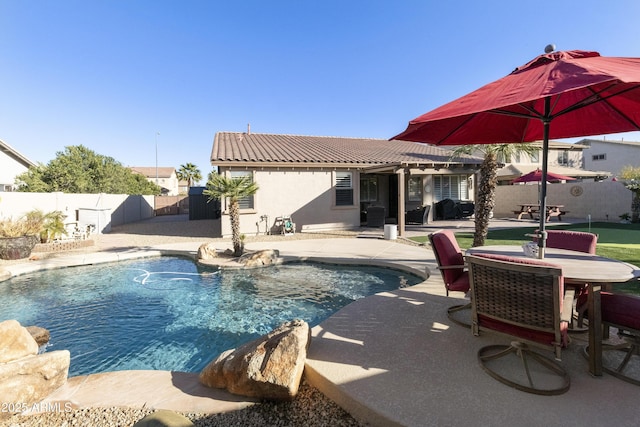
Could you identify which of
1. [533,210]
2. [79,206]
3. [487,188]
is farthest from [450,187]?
[79,206]

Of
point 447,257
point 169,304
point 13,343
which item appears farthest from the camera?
point 169,304

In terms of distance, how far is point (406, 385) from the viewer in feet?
8.68

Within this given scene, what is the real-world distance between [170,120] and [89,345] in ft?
75.4

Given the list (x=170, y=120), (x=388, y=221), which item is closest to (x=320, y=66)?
(x=388, y=221)

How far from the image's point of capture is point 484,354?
3.16 meters

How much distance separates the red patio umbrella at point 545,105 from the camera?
2.42 metres

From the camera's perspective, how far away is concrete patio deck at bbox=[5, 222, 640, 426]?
2.30 metres

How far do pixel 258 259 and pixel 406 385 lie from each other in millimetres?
6709

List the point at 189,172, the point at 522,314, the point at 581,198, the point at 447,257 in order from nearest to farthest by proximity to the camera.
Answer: the point at 522,314, the point at 447,257, the point at 581,198, the point at 189,172

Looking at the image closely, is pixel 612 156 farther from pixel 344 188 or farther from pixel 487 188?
pixel 487 188

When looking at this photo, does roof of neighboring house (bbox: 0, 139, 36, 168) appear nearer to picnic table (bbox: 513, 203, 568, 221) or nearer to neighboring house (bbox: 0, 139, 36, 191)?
neighboring house (bbox: 0, 139, 36, 191)

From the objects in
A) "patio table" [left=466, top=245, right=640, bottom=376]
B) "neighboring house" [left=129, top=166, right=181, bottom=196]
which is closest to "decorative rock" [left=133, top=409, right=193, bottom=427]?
"patio table" [left=466, top=245, right=640, bottom=376]

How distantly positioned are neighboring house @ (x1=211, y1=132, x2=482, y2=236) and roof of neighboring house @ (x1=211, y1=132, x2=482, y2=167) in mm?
46

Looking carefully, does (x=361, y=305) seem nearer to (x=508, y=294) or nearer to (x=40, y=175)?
(x=508, y=294)
